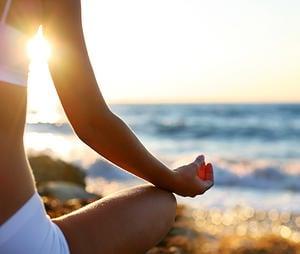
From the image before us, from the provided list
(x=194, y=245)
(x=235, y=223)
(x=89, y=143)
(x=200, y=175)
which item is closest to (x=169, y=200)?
(x=200, y=175)

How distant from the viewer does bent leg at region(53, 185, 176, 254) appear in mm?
2074

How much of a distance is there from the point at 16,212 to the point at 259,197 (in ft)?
32.8

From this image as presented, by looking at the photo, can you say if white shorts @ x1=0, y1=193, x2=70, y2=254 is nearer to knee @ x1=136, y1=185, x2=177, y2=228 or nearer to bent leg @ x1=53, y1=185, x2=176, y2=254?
bent leg @ x1=53, y1=185, x2=176, y2=254

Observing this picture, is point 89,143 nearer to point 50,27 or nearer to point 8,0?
point 50,27

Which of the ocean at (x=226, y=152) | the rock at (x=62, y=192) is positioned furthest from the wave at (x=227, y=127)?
the rock at (x=62, y=192)

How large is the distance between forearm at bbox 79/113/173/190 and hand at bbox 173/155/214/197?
7 cm

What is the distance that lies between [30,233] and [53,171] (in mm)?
9495

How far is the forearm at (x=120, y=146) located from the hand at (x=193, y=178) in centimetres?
7

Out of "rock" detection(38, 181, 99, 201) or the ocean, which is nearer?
"rock" detection(38, 181, 99, 201)

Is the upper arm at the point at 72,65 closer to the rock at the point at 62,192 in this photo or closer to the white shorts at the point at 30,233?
the white shorts at the point at 30,233

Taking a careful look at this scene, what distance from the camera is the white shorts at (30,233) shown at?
1855mm

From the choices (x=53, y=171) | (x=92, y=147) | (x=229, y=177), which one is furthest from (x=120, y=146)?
(x=229, y=177)

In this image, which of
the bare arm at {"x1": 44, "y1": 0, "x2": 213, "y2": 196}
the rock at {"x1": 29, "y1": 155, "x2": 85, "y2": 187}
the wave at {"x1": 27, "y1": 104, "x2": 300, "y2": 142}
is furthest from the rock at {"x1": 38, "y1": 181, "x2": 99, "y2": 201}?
the wave at {"x1": 27, "y1": 104, "x2": 300, "y2": 142}

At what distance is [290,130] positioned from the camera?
27.6m
